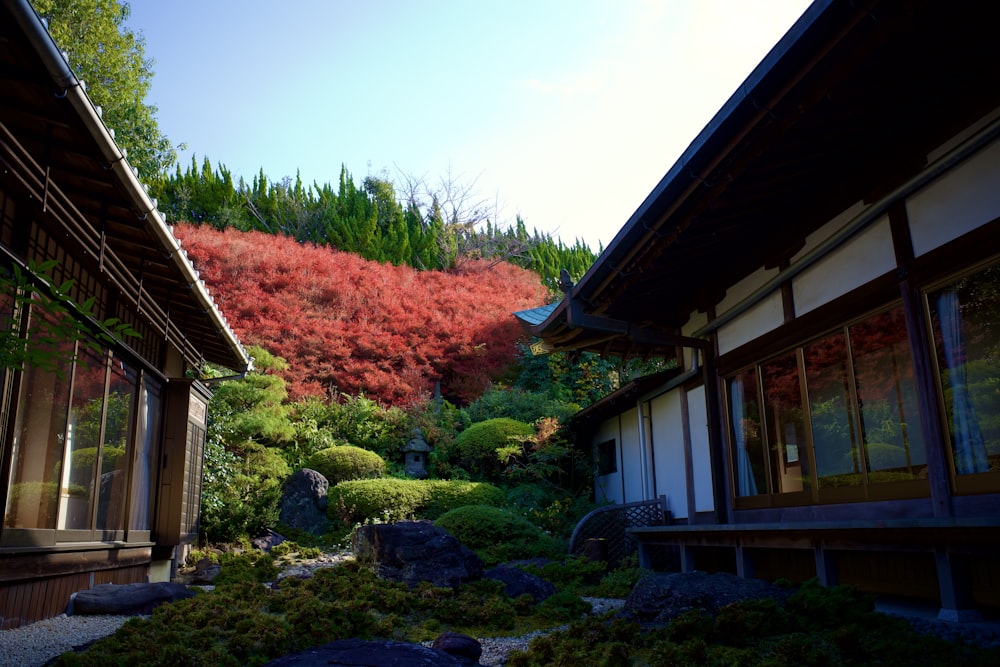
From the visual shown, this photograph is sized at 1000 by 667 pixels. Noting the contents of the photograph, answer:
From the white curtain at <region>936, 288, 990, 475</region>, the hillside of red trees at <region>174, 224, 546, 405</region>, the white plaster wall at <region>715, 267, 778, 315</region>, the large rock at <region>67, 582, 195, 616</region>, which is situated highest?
the hillside of red trees at <region>174, 224, 546, 405</region>

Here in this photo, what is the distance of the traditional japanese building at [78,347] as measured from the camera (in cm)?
419

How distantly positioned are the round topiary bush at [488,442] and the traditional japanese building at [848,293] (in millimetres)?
7110

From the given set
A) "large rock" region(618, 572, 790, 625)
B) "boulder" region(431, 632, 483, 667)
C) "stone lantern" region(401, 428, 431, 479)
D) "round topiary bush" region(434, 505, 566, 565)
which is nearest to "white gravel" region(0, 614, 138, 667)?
"boulder" region(431, 632, 483, 667)

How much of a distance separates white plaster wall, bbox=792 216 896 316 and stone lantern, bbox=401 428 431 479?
36.3 feet

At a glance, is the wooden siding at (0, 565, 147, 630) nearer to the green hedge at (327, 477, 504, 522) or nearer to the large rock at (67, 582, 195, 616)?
the large rock at (67, 582, 195, 616)

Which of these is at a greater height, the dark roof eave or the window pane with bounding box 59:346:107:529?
the dark roof eave

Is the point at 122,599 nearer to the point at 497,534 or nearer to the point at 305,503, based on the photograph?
the point at 497,534

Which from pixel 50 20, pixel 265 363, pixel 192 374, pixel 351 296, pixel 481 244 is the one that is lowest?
pixel 192 374

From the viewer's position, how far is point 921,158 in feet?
14.9

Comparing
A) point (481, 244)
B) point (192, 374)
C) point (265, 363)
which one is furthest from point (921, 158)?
point (481, 244)

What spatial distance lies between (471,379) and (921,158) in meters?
16.2

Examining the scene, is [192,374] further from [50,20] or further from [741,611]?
[50,20]

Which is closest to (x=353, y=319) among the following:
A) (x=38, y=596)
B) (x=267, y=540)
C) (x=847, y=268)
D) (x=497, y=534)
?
(x=267, y=540)

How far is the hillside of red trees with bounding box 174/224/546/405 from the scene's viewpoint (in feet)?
61.6
